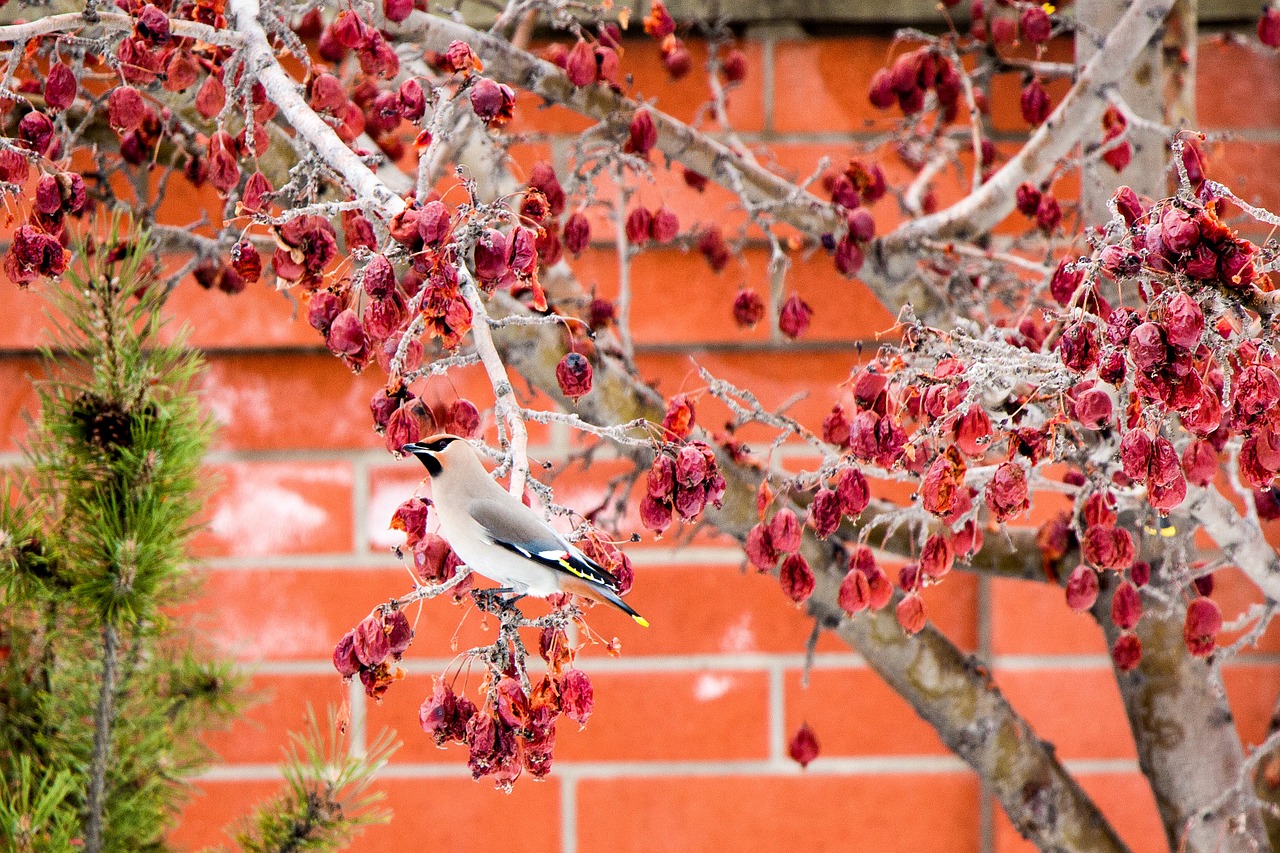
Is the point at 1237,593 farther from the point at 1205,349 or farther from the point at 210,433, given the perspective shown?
the point at 210,433

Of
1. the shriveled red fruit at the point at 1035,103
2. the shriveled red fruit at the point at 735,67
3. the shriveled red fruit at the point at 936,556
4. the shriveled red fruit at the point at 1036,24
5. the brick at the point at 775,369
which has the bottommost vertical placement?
the shriveled red fruit at the point at 936,556

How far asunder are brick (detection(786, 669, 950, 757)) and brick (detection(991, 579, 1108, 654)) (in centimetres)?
12

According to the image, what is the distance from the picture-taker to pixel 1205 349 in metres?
0.46

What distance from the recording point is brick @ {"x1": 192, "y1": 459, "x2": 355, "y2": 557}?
1.15 m

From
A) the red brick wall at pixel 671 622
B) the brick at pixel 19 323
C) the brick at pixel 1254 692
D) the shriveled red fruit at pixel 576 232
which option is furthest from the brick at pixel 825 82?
the brick at pixel 19 323

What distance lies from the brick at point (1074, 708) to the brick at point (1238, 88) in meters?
0.56

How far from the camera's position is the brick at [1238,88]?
1128 mm

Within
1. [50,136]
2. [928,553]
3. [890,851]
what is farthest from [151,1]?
[890,851]

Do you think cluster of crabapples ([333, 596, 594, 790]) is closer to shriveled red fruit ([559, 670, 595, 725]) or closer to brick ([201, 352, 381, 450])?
shriveled red fruit ([559, 670, 595, 725])

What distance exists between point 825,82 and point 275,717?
2.76ft

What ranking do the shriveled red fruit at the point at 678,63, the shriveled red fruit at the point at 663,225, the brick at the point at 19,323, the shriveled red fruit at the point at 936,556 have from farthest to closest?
the brick at the point at 19,323, the shriveled red fruit at the point at 678,63, the shriveled red fruit at the point at 663,225, the shriveled red fruit at the point at 936,556

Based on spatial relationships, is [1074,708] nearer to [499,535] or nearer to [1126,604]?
[1126,604]

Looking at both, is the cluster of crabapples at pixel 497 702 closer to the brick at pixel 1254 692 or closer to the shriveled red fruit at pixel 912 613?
the shriveled red fruit at pixel 912 613

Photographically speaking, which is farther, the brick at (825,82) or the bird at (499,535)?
the brick at (825,82)
